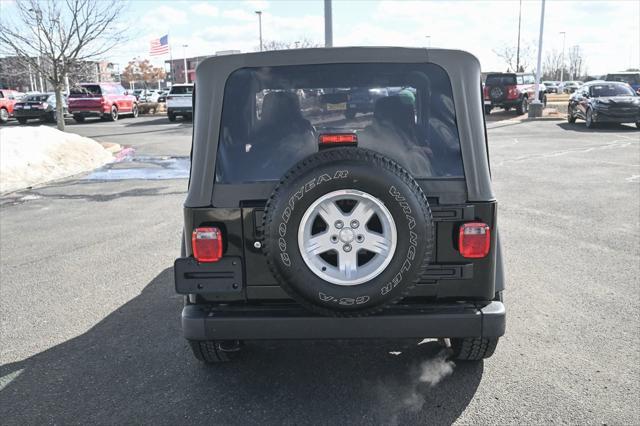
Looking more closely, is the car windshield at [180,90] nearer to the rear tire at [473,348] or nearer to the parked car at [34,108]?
the parked car at [34,108]

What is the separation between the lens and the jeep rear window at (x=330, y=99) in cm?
318

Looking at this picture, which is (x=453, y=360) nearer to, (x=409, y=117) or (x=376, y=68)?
(x=409, y=117)

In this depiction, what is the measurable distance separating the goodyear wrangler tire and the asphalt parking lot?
2.62ft

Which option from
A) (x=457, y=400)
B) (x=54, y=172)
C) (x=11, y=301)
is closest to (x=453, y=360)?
(x=457, y=400)

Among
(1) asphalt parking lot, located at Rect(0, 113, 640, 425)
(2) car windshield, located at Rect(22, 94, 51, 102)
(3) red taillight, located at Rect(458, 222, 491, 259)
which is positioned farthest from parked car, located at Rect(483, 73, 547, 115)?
(3) red taillight, located at Rect(458, 222, 491, 259)

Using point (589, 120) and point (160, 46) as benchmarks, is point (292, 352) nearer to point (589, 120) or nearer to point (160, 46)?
point (589, 120)

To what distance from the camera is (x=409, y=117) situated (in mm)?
3279

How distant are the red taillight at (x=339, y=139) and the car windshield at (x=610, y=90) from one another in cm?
2090

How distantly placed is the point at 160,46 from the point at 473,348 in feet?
133

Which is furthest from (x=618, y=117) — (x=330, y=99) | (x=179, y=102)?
(x=330, y=99)

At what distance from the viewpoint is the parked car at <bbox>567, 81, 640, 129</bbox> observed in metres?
20.2

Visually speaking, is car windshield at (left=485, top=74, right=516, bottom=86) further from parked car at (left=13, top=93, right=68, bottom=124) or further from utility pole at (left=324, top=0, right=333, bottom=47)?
parked car at (left=13, top=93, right=68, bottom=124)

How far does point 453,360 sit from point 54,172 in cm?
1147

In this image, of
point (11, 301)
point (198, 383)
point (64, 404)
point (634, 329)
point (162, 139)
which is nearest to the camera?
point (64, 404)
